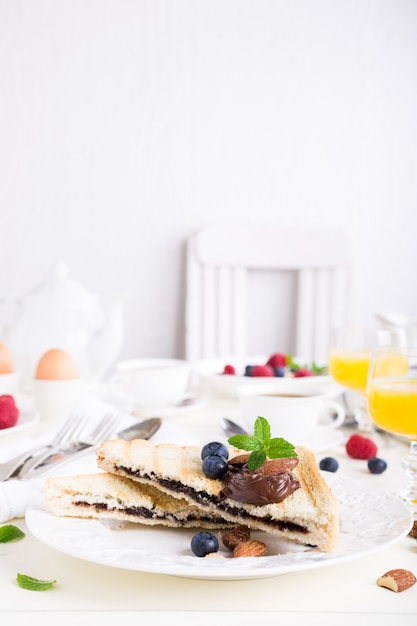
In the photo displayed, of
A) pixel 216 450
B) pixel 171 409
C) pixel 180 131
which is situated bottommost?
pixel 171 409

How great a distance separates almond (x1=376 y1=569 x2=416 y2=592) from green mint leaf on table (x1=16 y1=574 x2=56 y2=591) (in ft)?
1.09

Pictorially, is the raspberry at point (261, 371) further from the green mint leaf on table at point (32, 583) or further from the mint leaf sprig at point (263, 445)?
the green mint leaf on table at point (32, 583)

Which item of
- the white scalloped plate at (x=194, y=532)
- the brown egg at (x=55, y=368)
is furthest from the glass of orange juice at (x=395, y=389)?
the brown egg at (x=55, y=368)

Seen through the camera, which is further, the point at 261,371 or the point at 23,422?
the point at 261,371

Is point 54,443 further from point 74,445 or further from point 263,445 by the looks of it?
point 263,445

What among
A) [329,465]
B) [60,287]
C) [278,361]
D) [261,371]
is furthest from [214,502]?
[60,287]

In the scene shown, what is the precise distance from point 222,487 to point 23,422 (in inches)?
27.3

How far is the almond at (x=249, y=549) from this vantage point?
0.71 meters

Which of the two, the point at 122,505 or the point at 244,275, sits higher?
the point at 122,505

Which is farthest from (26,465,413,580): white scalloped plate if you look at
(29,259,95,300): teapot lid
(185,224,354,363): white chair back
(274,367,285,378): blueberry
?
(185,224,354,363): white chair back

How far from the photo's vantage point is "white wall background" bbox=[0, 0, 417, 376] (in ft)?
10.2

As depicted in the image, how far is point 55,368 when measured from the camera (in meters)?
1.53

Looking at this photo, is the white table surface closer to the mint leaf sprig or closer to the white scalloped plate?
the white scalloped plate

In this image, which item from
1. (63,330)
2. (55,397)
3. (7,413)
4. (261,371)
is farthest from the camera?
(63,330)
